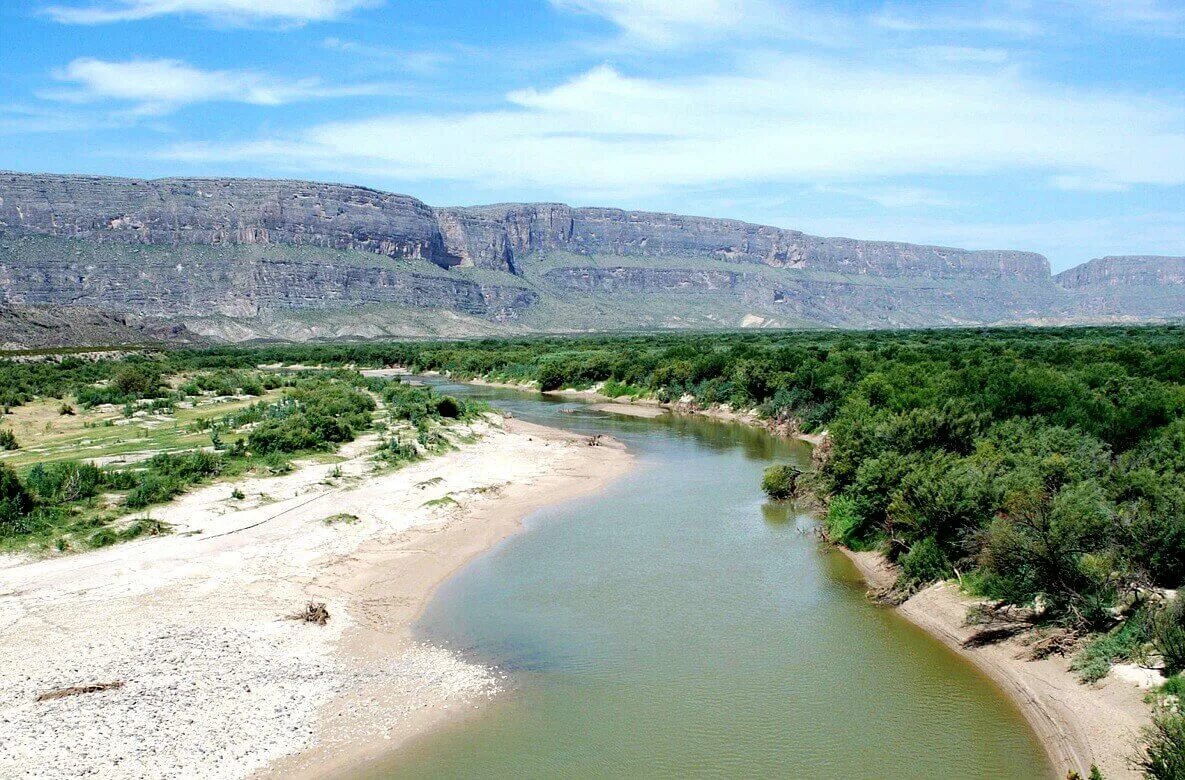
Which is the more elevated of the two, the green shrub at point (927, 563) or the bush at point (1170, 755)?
the bush at point (1170, 755)

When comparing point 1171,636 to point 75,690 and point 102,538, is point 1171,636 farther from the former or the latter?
point 102,538

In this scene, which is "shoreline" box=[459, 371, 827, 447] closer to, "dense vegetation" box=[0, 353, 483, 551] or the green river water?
"dense vegetation" box=[0, 353, 483, 551]

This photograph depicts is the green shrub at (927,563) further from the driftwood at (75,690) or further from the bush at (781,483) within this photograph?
the driftwood at (75,690)

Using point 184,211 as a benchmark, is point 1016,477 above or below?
below

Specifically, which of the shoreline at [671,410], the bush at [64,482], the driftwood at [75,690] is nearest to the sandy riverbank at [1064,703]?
the driftwood at [75,690]

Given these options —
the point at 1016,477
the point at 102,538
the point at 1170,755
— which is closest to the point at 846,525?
the point at 1016,477

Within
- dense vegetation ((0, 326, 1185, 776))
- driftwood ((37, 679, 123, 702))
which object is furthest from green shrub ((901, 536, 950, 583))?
driftwood ((37, 679, 123, 702))

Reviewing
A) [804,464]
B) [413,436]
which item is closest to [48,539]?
[413,436]
